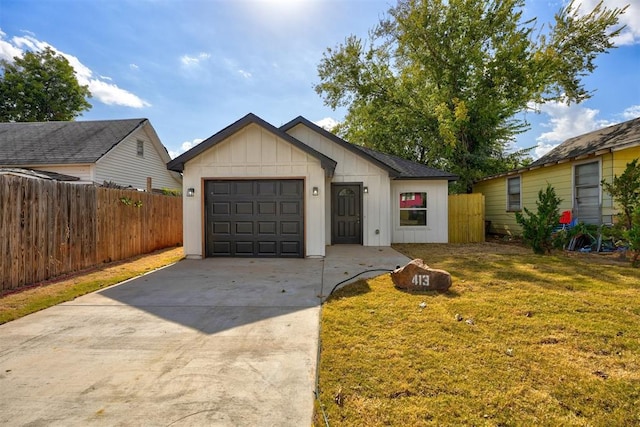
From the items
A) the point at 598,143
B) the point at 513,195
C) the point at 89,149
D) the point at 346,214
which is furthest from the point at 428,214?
the point at 89,149

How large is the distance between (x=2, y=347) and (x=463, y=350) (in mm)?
4484

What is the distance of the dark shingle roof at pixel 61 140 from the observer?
1407 centimetres

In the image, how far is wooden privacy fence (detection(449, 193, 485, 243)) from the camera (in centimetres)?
1248

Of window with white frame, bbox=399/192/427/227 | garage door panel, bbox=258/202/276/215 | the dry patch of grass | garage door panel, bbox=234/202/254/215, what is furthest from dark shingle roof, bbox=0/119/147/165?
window with white frame, bbox=399/192/427/227

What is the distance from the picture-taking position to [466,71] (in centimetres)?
1611

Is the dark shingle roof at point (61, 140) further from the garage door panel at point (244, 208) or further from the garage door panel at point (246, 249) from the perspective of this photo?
the garage door panel at point (246, 249)

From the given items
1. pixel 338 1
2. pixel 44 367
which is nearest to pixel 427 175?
pixel 338 1

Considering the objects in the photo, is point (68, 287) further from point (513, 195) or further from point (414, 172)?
point (513, 195)

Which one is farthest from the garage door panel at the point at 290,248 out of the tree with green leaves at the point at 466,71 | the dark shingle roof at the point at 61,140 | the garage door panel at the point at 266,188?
the dark shingle roof at the point at 61,140

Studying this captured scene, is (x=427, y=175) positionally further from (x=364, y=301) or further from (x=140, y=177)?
(x=140, y=177)

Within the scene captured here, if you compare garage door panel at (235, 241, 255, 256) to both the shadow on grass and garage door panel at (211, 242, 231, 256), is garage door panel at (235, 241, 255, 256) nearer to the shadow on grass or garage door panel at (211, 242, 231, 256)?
garage door panel at (211, 242, 231, 256)

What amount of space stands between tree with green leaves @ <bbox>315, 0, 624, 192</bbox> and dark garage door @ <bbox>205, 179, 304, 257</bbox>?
983cm

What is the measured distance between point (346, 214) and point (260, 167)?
3.94 meters

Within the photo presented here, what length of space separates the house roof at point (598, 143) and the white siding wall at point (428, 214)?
3.71m
